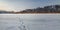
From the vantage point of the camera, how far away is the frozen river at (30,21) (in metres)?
1.42

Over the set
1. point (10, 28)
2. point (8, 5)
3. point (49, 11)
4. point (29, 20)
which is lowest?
point (10, 28)

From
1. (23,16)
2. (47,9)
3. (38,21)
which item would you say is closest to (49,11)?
(47,9)

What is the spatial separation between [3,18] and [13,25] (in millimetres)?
168

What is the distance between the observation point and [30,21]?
57.3 inches

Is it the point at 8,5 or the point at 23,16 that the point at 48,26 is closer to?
the point at 23,16

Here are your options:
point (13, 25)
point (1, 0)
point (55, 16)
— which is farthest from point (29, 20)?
point (1, 0)

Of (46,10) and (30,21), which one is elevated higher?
(46,10)

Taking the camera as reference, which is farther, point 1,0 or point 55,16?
point 1,0

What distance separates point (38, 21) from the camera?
1445mm

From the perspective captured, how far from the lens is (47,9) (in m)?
1.40

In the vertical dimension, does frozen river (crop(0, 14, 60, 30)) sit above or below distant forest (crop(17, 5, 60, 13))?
below

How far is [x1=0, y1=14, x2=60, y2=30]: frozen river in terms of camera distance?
1.42 metres

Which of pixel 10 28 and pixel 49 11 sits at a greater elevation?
pixel 49 11

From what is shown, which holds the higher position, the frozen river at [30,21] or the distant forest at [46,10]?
the distant forest at [46,10]
